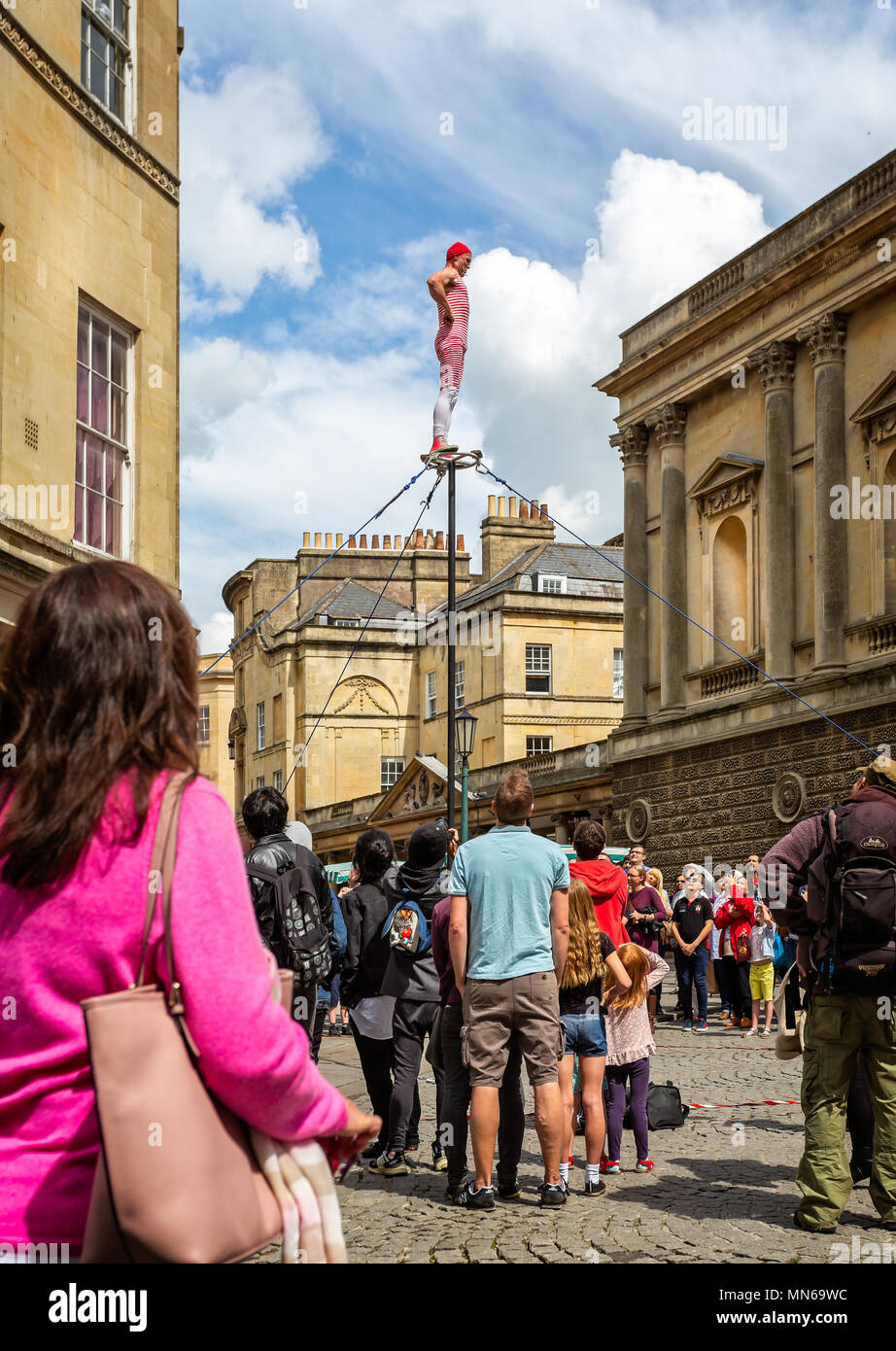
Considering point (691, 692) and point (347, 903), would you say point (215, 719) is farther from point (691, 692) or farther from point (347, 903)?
point (347, 903)

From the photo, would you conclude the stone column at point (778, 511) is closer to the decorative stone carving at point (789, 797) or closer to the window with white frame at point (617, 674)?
the decorative stone carving at point (789, 797)

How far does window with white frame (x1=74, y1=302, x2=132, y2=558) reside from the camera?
1448cm

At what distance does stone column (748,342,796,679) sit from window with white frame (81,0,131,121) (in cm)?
1673

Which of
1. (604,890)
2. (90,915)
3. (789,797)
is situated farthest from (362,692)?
(90,915)

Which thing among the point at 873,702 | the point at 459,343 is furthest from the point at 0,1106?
the point at 873,702

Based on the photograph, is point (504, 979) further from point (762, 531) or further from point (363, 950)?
point (762, 531)

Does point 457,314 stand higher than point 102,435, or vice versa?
point 457,314

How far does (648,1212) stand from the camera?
724 cm

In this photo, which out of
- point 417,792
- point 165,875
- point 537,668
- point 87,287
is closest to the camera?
point 165,875

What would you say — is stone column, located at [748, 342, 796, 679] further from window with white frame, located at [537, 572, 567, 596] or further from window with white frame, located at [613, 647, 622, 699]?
window with white frame, located at [537, 572, 567, 596]

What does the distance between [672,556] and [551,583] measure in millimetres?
23881

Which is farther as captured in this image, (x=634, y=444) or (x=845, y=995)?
(x=634, y=444)

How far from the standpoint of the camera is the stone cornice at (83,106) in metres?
13.2

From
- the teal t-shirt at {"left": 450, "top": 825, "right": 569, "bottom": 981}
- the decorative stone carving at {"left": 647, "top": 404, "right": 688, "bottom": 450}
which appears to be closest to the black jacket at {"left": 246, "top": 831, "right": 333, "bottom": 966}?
the teal t-shirt at {"left": 450, "top": 825, "right": 569, "bottom": 981}
